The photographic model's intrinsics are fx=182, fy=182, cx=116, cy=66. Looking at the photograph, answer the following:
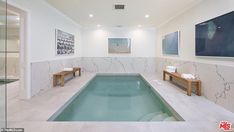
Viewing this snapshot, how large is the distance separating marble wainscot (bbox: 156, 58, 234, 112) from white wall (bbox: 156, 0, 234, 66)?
140mm

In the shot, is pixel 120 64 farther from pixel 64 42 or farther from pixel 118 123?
pixel 118 123

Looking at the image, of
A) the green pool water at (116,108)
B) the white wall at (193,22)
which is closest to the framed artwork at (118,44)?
the white wall at (193,22)

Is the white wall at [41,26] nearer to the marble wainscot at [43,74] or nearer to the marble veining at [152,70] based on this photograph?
the marble wainscot at [43,74]

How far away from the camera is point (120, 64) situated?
1033 cm

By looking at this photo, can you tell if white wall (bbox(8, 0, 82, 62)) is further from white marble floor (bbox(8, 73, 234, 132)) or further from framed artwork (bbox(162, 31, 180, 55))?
framed artwork (bbox(162, 31, 180, 55))

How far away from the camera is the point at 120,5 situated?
17.8 ft

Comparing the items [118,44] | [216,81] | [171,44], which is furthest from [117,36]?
[216,81]

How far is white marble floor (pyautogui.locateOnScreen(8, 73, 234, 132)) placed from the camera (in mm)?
2600

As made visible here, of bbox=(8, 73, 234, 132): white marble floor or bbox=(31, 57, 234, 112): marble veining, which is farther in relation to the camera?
bbox=(31, 57, 234, 112): marble veining

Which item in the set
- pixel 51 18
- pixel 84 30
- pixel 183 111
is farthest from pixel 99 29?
pixel 183 111

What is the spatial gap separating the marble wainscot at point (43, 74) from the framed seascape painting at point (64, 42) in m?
0.50

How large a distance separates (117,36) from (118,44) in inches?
18.3

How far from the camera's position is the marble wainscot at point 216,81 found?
3.46 m

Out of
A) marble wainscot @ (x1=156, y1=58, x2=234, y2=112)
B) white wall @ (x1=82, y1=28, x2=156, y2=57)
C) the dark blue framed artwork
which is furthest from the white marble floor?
white wall @ (x1=82, y1=28, x2=156, y2=57)
